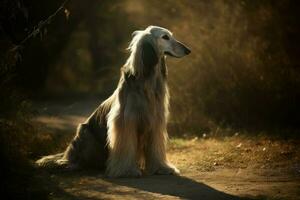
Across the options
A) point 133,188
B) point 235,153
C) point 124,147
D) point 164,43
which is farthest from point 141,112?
point 235,153

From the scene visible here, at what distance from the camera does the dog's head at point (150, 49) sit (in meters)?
8.42

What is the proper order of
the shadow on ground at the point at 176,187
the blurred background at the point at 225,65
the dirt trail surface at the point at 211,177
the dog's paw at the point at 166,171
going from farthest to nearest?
the blurred background at the point at 225,65 < the dog's paw at the point at 166,171 < the dirt trail surface at the point at 211,177 < the shadow on ground at the point at 176,187

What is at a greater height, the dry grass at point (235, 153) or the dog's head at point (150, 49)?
the dog's head at point (150, 49)

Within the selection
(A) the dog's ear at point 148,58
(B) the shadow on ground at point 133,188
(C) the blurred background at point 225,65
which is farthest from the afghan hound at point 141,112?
(C) the blurred background at point 225,65

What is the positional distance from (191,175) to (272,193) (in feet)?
5.54

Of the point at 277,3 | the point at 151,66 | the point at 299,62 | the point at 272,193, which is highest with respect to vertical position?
the point at 277,3

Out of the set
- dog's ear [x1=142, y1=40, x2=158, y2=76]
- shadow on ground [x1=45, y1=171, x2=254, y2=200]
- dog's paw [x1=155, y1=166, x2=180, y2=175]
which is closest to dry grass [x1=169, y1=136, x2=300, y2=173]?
dog's paw [x1=155, y1=166, x2=180, y2=175]

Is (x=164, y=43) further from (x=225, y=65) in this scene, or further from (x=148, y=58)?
(x=225, y=65)

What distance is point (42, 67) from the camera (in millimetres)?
15180

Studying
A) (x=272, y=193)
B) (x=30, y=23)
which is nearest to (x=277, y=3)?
(x=30, y=23)

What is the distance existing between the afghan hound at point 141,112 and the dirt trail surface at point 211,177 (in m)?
0.25

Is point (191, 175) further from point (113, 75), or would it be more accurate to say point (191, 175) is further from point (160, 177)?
point (113, 75)

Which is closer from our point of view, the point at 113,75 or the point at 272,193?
the point at 272,193

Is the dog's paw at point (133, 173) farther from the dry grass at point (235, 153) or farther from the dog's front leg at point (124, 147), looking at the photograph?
the dry grass at point (235, 153)
